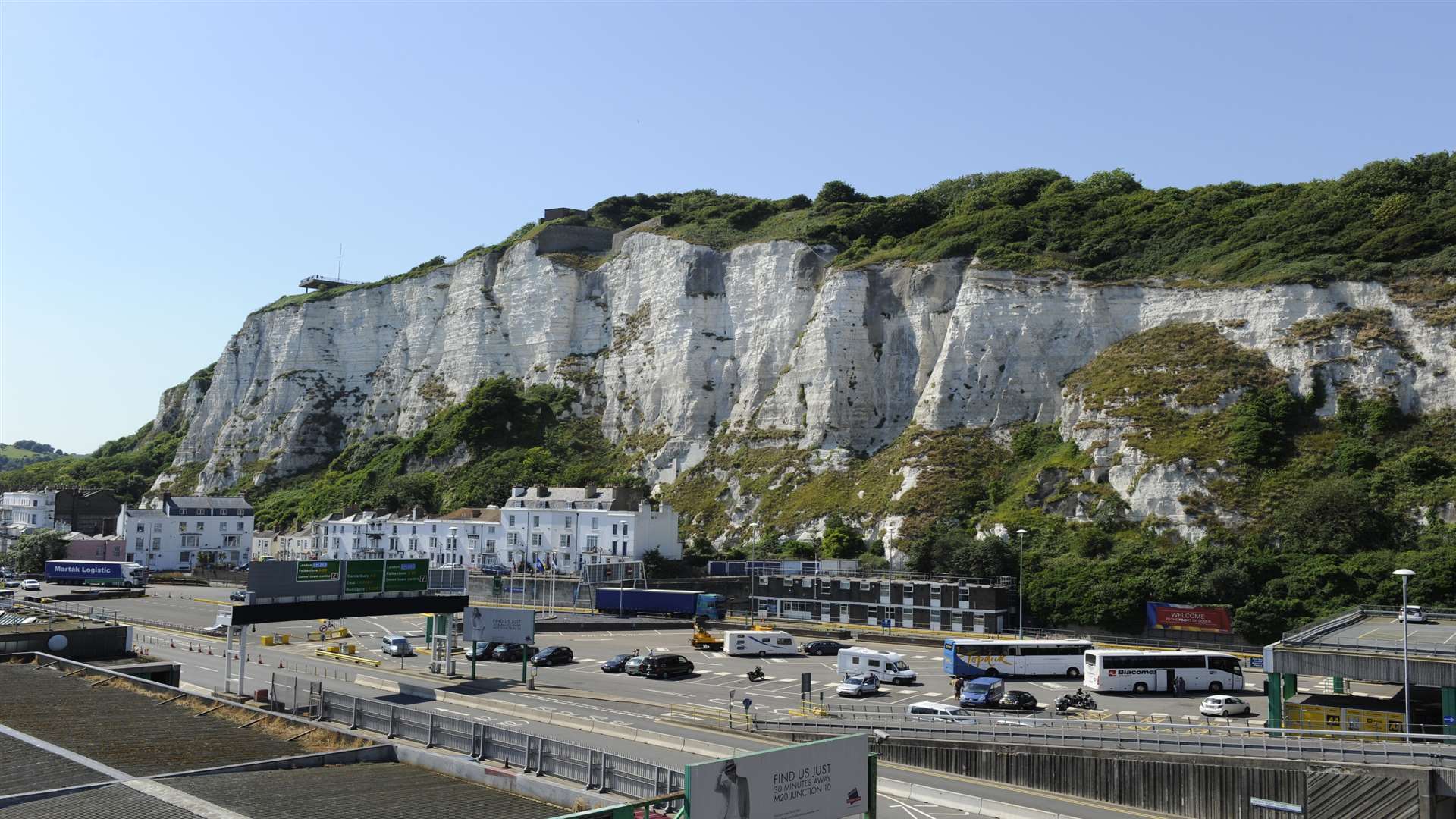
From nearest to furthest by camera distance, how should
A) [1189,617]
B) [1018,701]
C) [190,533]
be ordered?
1. [1018,701]
2. [1189,617]
3. [190,533]

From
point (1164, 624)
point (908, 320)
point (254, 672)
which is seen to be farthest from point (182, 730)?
point (908, 320)

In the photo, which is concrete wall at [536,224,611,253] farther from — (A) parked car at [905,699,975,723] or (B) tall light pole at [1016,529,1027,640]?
(A) parked car at [905,699,975,723]

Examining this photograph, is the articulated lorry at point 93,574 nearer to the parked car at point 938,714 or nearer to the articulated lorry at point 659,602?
the articulated lorry at point 659,602

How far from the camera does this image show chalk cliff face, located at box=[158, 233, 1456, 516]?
80.3 m

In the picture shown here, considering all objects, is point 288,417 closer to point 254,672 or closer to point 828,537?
point 828,537

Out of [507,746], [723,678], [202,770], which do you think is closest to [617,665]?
[723,678]

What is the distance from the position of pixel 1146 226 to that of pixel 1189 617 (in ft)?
151

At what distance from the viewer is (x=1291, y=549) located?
62.9 metres

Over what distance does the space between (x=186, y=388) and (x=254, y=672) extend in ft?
472

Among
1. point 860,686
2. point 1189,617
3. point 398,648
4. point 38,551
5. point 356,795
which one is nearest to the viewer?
point 356,795

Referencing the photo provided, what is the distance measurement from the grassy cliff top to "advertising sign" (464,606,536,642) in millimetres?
59271

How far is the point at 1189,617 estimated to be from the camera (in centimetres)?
6072

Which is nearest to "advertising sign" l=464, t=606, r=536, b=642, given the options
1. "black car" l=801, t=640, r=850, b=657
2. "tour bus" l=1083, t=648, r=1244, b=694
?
"black car" l=801, t=640, r=850, b=657

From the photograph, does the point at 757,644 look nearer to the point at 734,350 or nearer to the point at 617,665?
the point at 617,665
